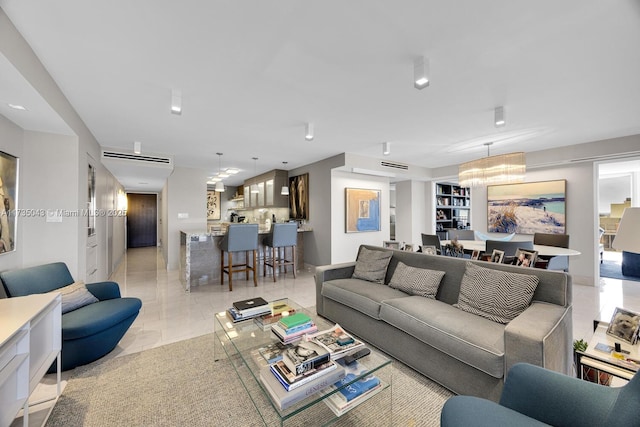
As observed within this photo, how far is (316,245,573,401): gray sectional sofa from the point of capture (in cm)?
151

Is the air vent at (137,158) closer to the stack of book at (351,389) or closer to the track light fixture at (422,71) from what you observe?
the track light fixture at (422,71)

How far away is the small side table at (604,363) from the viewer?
1.34 metres

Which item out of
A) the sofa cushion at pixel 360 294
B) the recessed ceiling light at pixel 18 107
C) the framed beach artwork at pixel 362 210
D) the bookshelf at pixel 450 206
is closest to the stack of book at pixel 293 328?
the sofa cushion at pixel 360 294

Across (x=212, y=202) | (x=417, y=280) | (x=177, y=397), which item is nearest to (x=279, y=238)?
(x=417, y=280)

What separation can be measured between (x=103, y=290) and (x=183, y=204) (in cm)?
382

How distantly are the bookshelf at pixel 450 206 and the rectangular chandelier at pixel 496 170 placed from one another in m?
3.41

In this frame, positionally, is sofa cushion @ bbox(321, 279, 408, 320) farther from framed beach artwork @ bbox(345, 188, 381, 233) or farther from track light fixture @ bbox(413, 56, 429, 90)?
framed beach artwork @ bbox(345, 188, 381, 233)

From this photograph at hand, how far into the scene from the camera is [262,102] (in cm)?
282

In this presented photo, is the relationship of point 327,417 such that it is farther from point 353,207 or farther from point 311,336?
point 353,207

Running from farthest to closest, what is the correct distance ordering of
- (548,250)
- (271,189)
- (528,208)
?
(271,189)
(528,208)
(548,250)

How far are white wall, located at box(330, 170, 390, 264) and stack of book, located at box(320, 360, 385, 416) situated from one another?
3.83 m

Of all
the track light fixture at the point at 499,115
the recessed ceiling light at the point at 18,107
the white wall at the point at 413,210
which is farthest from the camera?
the white wall at the point at 413,210

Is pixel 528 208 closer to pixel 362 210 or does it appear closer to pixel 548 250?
pixel 548 250

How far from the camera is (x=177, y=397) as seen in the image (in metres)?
1.82
